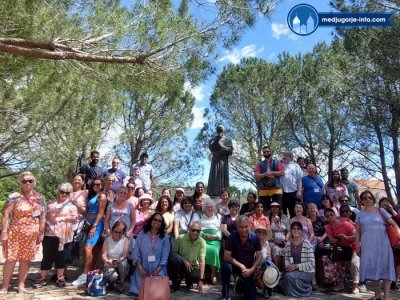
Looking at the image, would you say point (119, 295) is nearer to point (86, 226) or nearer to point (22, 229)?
point (86, 226)

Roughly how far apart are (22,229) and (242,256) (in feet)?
8.14

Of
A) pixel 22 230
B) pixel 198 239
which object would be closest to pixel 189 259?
pixel 198 239

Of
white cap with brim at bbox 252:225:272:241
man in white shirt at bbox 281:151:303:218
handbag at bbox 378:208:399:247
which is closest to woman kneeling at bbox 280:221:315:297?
white cap with brim at bbox 252:225:272:241

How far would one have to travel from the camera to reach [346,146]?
13938 mm

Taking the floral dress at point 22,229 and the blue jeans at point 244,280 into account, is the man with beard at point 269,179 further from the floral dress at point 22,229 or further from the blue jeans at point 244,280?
the floral dress at point 22,229

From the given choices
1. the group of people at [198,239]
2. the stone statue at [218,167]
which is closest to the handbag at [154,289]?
the group of people at [198,239]

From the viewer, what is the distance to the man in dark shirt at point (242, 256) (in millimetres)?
4266

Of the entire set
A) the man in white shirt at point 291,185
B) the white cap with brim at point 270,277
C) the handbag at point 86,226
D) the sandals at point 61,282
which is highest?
the man in white shirt at point 291,185

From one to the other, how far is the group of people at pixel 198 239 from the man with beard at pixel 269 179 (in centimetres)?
2

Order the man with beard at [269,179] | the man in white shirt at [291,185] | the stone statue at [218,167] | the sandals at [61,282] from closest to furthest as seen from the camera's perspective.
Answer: the sandals at [61,282] → the man with beard at [269,179] → the man in white shirt at [291,185] → the stone statue at [218,167]

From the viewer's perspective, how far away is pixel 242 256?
4.34 m

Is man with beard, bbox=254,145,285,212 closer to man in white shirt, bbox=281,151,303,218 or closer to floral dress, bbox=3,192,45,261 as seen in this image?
man in white shirt, bbox=281,151,303,218

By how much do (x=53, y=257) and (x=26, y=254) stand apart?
1.26 ft

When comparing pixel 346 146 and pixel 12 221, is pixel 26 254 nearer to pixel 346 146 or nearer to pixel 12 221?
pixel 12 221
